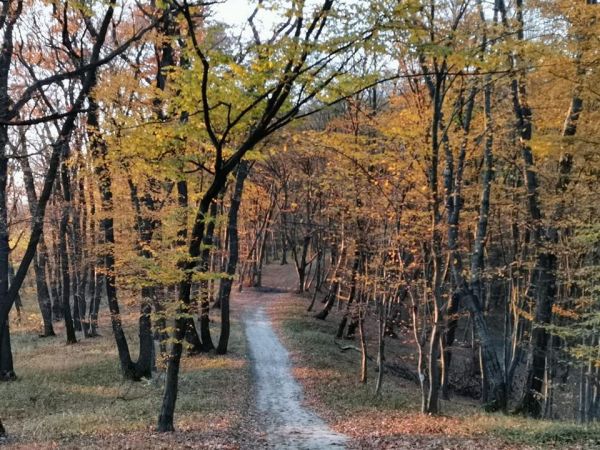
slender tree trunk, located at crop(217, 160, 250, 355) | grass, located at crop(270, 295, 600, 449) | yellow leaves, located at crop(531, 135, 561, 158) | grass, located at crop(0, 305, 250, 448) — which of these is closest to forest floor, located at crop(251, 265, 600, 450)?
grass, located at crop(270, 295, 600, 449)

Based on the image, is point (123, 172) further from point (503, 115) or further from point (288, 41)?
point (503, 115)

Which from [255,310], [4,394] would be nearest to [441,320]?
[4,394]

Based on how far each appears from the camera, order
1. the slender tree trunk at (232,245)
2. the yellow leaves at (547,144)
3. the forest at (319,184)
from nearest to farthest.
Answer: the forest at (319,184) < the yellow leaves at (547,144) < the slender tree trunk at (232,245)

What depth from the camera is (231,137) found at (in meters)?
10.2

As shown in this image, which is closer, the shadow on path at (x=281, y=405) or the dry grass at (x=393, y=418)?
the dry grass at (x=393, y=418)

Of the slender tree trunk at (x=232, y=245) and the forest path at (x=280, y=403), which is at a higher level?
the slender tree trunk at (x=232, y=245)

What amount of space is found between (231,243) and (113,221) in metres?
5.43

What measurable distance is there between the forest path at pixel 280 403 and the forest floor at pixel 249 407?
0.12 feet

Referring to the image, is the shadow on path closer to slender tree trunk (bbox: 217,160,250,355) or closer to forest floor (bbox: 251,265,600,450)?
forest floor (bbox: 251,265,600,450)

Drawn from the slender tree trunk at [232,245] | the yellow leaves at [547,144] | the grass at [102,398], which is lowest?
the grass at [102,398]

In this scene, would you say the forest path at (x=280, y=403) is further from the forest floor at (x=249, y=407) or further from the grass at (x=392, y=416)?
the grass at (x=392, y=416)

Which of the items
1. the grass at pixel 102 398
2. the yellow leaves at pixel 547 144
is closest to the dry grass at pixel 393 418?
the grass at pixel 102 398

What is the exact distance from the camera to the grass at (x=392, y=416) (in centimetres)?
908

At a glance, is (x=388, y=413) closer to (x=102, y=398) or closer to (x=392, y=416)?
(x=392, y=416)
